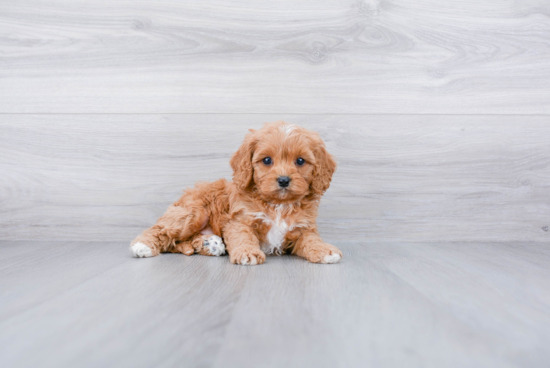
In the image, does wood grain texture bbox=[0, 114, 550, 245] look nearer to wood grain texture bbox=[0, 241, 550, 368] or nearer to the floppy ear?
the floppy ear

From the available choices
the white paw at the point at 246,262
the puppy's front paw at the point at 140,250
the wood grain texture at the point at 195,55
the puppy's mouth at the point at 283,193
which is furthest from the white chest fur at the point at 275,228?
the wood grain texture at the point at 195,55

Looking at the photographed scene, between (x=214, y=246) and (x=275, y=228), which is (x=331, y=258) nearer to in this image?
(x=275, y=228)

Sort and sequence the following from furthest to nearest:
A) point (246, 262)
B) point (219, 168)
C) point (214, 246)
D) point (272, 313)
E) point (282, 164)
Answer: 1. point (219, 168)
2. point (214, 246)
3. point (282, 164)
4. point (246, 262)
5. point (272, 313)

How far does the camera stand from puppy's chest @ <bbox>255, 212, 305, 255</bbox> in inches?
72.5

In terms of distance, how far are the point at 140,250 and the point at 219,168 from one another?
73cm

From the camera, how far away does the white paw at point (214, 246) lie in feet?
6.22

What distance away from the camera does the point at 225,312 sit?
1.06 metres

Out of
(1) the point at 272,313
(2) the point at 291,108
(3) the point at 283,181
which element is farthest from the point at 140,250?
(2) the point at 291,108

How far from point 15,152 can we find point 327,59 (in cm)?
205

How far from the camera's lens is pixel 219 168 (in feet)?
7.70

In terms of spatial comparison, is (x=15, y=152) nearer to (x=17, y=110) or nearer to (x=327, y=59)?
(x=17, y=110)

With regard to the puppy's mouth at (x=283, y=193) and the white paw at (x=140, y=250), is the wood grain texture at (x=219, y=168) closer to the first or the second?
the white paw at (x=140, y=250)

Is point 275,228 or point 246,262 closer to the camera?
point 246,262

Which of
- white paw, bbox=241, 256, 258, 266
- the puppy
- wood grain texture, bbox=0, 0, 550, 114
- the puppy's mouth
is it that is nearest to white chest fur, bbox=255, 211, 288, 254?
the puppy
